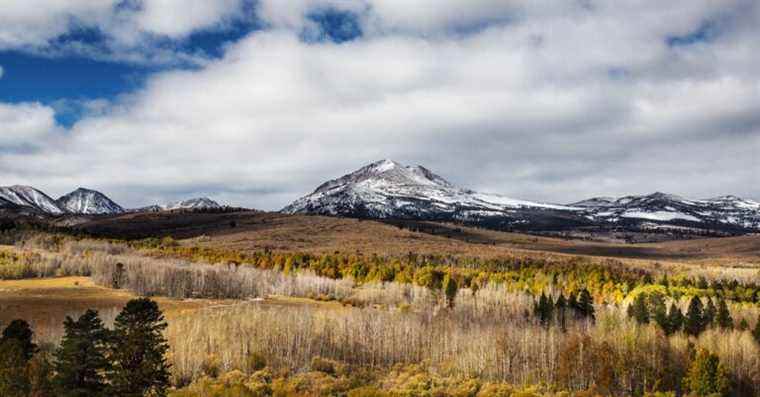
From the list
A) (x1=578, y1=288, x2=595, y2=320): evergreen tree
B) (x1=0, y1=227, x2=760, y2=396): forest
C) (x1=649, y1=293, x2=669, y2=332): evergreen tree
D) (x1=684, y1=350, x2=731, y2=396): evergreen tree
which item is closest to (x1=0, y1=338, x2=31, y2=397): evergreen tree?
(x1=0, y1=227, x2=760, y2=396): forest

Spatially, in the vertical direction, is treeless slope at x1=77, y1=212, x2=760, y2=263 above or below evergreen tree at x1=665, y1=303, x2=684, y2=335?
above

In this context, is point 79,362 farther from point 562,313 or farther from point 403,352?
point 562,313

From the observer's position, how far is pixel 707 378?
26734 mm

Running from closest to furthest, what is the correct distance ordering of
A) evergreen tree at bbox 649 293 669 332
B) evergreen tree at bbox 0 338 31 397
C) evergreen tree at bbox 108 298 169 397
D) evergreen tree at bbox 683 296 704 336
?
evergreen tree at bbox 108 298 169 397, evergreen tree at bbox 0 338 31 397, evergreen tree at bbox 683 296 704 336, evergreen tree at bbox 649 293 669 332

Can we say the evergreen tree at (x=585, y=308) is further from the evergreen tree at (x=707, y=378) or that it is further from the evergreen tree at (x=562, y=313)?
the evergreen tree at (x=707, y=378)

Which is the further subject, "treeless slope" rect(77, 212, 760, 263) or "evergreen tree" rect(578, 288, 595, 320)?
"treeless slope" rect(77, 212, 760, 263)

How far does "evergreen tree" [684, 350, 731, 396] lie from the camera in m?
26.5

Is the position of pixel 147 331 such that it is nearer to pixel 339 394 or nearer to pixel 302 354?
pixel 339 394

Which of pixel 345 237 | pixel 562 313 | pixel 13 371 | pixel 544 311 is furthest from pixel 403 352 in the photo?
pixel 345 237

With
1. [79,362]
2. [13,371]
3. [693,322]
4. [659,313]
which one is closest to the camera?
[79,362]

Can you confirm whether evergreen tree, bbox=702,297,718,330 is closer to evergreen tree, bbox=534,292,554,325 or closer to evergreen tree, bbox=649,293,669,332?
evergreen tree, bbox=649,293,669,332

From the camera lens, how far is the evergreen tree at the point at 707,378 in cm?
2647

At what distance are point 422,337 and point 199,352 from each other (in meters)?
12.6

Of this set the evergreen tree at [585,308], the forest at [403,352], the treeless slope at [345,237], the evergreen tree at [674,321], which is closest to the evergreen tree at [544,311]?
the forest at [403,352]
